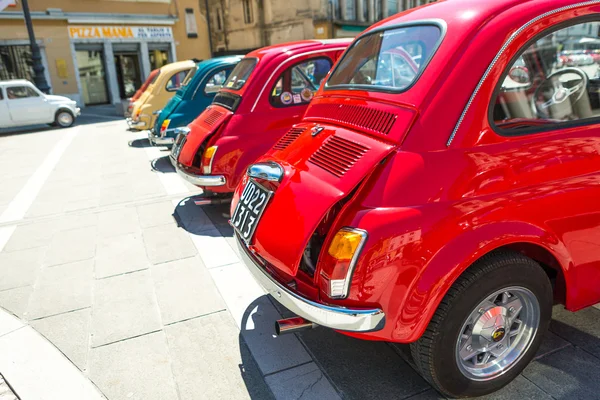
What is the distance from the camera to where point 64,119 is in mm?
14891

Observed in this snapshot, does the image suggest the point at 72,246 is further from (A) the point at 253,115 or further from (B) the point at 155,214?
(A) the point at 253,115

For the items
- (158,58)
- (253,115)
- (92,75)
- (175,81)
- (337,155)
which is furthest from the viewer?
(158,58)

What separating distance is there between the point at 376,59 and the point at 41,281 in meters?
3.65

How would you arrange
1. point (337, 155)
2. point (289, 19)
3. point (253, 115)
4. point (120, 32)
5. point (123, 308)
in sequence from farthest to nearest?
point (289, 19)
point (120, 32)
point (253, 115)
point (123, 308)
point (337, 155)

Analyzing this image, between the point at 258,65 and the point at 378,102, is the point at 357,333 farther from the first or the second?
the point at 258,65

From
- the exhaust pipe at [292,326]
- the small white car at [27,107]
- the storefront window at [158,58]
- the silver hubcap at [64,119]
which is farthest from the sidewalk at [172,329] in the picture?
the storefront window at [158,58]

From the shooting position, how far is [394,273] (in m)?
2.05

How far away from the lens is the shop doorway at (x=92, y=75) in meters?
22.5

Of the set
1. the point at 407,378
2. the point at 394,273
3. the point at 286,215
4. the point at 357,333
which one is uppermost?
the point at 286,215

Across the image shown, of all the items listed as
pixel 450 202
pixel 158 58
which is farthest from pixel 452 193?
pixel 158 58

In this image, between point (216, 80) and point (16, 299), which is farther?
point (216, 80)

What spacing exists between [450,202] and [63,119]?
52.0 feet

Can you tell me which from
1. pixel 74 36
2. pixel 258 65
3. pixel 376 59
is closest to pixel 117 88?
pixel 74 36

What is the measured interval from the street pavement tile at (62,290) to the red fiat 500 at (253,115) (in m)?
1.66
